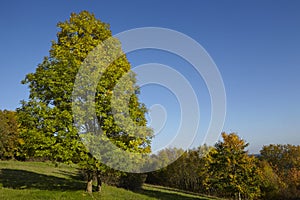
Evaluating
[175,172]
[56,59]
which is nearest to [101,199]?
[56,59]

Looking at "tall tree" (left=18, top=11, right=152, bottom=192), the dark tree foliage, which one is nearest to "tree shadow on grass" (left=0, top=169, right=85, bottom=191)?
"tall tree" (left=18, top=11, right=152, bottom=192)

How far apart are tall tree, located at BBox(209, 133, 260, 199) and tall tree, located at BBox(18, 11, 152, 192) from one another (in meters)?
15.4

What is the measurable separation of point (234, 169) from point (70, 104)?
2013 centimetres

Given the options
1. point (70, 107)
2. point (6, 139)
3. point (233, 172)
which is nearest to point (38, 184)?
point (70, 107)

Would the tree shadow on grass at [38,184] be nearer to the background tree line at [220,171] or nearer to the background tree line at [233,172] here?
the background tree line at [220,171]

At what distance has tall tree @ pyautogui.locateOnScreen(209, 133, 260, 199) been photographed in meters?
26.5

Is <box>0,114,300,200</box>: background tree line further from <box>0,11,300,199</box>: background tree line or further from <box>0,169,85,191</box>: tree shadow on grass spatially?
<box>0,169,85,191</box>: tree shadow on grass

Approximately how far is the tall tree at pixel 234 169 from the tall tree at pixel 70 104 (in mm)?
15439

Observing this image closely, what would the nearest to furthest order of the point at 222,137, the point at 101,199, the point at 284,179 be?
the point at 101,199, the point at 222,137, the point at 284,179

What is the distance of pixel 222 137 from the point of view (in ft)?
96.4

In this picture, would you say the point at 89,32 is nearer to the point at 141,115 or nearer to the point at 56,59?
the point at 56,59

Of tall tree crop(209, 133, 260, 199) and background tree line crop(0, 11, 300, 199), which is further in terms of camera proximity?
tall tree crop(209, 133, 260, 199)

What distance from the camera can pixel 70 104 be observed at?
14.5 meters

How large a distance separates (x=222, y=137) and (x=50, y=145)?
20.9 metres
